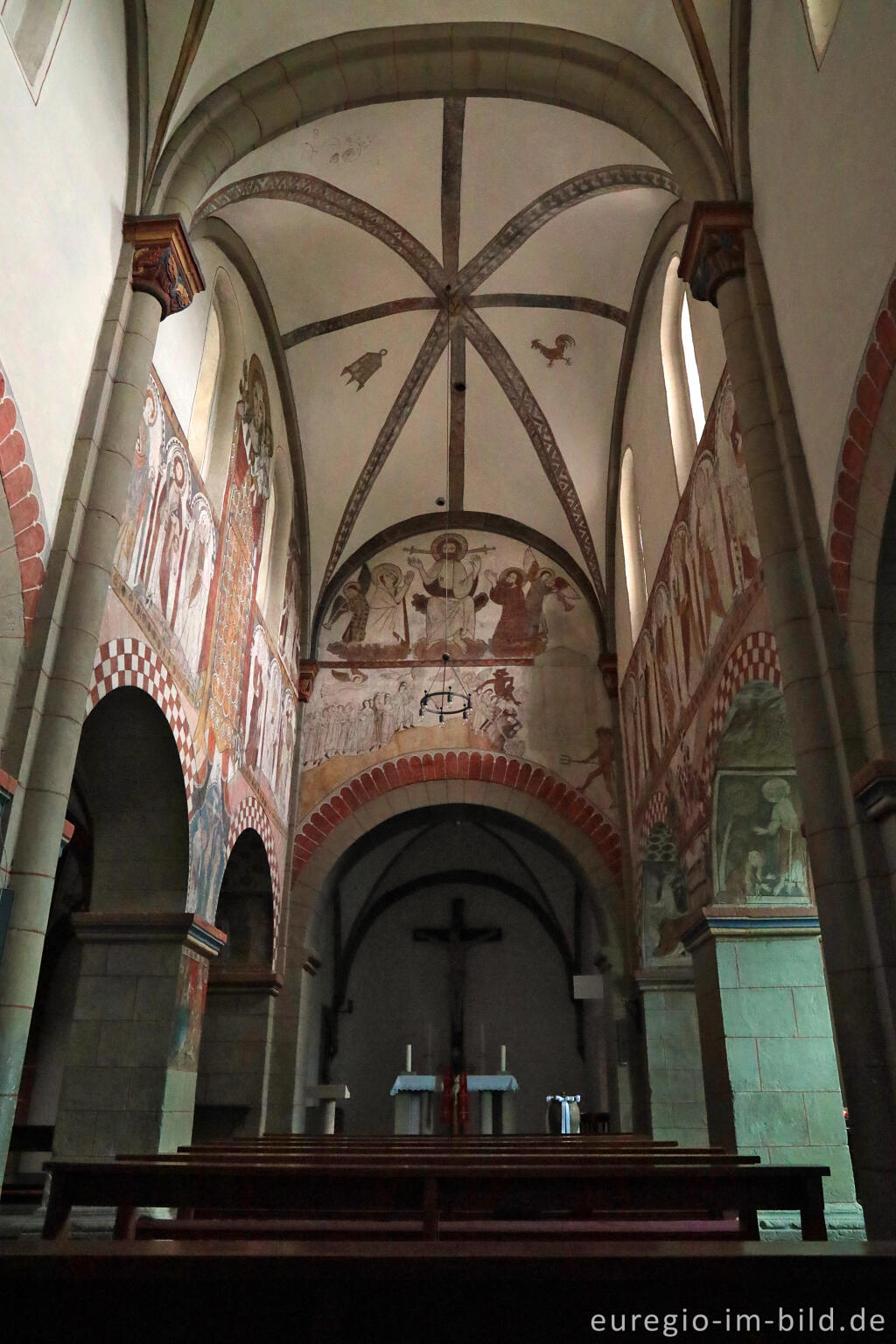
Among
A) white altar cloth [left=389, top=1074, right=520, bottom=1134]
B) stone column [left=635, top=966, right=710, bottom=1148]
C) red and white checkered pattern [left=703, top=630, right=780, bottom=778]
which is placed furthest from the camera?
white altar cloth [left=389, top=1074, right=520, bottom=1134]

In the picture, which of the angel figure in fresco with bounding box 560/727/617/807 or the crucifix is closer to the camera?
Result: the angel figure in fresco with bounding box 560/727/617/807

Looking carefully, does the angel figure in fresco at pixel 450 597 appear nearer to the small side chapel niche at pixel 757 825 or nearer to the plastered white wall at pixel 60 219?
the small side chapel niche at pixel 757 825

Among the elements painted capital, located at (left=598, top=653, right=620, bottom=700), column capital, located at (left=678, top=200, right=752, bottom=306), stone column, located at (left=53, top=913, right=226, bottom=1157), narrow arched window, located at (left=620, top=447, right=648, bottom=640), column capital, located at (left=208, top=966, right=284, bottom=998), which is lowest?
stone column, located at (left=53, top=913, right=226, bottom=1157)

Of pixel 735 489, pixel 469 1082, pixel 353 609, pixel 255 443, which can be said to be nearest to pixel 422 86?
pixel 255 443

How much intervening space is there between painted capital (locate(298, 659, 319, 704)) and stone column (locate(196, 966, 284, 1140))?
12.7 ft

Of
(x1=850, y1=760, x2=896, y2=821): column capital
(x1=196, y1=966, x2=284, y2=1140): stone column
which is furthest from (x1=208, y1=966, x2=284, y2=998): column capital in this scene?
(x1=850, y1=760, x2=896, y2=821): column capital

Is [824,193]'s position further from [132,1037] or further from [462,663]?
[462,663]

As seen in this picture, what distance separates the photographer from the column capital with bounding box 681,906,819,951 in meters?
8.07

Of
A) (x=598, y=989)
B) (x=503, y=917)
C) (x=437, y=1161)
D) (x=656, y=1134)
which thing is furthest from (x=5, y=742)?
(x=503, y=917)

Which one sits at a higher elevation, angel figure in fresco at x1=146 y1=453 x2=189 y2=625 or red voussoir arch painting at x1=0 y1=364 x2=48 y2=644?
angel figure in fresco at x1=146 y1=453 x2=189 y2=625

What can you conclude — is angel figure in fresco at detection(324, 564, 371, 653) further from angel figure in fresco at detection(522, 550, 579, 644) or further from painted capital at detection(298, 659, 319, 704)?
angel figure in fresco at detection(522, 550, 579, 644)

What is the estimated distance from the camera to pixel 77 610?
19.3ft

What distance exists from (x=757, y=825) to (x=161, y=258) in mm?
6464

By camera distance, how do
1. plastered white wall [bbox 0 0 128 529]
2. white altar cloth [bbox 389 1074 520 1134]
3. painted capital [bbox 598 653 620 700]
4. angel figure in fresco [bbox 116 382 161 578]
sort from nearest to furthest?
plastered white wall [bbox 0 0 128 529] → angel figure in fresco [bbox 116 382 161 578] → painted capital [bbox 598 653 620 700] → white altar cloth [bbox 389 1074 520 1134]
